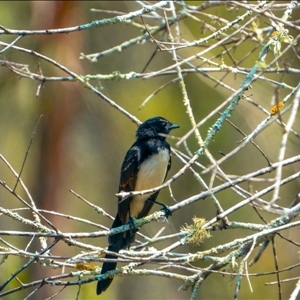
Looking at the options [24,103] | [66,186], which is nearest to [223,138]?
[66,186]

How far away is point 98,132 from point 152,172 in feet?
25.5

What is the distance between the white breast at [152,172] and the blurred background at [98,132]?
112 inches

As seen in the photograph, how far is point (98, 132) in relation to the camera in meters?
13.5

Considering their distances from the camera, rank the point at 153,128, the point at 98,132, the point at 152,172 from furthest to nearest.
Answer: the point at 98,132
the point at 153,128
the point at 152,172

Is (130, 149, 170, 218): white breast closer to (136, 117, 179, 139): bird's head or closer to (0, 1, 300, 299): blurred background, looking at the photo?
(136, 117, 179, 139): bird's head

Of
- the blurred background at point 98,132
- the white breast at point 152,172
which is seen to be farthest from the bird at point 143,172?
the blurred background at point 98,132

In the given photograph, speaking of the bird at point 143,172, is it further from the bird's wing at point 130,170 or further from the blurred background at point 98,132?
the blurred background at point 98,132

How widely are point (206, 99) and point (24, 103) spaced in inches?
143

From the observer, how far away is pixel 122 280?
13711 millimetres

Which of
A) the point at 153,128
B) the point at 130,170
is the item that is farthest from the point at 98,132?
the point at 130,170

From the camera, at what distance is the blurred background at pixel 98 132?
10258 millimetres

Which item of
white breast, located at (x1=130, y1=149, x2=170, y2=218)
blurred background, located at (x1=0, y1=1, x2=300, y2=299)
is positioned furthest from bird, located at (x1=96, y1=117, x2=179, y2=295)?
blurred background, located at (x1=0, y1=1, x2=300, y2=299)

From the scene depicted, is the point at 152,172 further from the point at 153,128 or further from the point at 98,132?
the point at 98,132

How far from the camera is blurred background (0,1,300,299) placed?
10.3m
